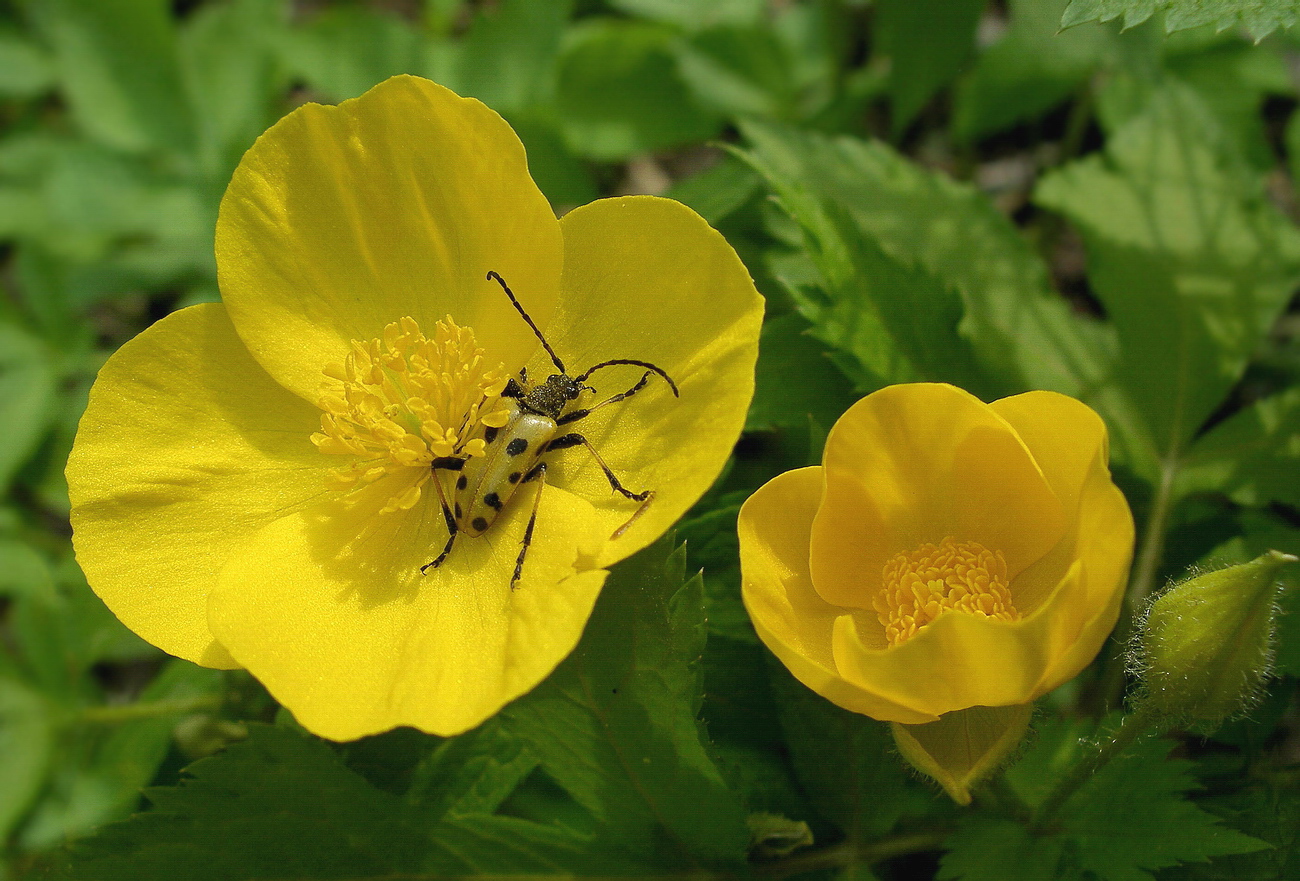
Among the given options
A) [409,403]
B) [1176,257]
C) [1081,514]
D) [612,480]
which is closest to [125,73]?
[409,403]

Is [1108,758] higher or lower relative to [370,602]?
lower

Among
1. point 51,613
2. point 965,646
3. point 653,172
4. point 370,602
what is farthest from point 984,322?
point 51,613

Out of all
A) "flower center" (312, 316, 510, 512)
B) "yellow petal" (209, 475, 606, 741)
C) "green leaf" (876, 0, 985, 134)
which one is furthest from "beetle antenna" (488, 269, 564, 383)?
"green leaf" (876, 0, 985, 134)

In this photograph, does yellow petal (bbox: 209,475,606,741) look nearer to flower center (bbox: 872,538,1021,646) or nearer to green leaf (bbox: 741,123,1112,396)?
flower center (bbox: 872,538,1021,646)

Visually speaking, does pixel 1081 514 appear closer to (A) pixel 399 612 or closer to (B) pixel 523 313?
(B) pixel 523 313

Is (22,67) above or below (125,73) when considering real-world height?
above

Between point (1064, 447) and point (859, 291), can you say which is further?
point (859, 291)

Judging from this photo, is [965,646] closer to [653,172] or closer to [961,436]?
[961,436]
